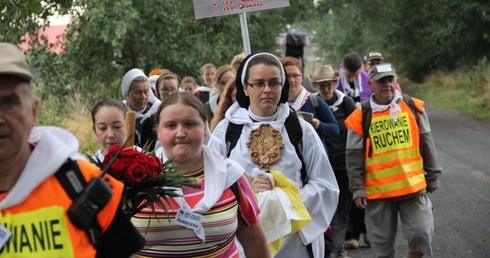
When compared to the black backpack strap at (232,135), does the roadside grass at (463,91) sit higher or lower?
lower

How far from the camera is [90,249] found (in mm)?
2828

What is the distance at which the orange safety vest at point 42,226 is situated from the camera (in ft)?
8.93

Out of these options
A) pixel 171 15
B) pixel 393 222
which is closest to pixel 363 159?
pixel 393 222

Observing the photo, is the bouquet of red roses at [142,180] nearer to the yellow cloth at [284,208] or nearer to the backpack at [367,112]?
the yellow cloth at [284,208]

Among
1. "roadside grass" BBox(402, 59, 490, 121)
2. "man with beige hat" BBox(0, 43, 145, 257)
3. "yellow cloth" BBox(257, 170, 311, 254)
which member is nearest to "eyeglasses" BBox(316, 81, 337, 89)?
"yellow cloth" BBox(257, 170, 311, 254)

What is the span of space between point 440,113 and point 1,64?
83.5ft

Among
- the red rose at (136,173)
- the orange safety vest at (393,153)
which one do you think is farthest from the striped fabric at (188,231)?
the orange safety vest at (393,153)

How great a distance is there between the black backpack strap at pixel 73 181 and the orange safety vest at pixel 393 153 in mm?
5007

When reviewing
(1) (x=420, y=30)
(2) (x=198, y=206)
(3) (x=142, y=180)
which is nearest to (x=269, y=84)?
(2) (x=198, y=206)

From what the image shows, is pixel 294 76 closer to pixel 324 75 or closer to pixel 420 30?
pixel 324 75

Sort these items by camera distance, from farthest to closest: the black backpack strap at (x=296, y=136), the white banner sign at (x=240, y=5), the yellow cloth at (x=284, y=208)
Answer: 1. the white banner sign at (x=240, y=5)
2. the black backpack strap at (x=296, y=136)
3. the yellow cloth at (x=284, y=208)

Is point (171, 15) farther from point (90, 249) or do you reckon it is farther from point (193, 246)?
point (90, 249)

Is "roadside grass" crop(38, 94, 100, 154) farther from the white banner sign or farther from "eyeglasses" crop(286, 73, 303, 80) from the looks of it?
"eyeglasses" crop(286, 73, 303, 80)

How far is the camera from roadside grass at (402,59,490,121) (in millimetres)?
26941
